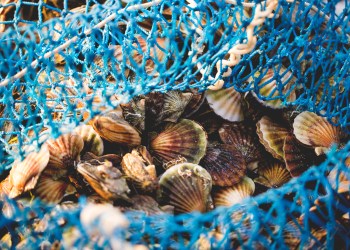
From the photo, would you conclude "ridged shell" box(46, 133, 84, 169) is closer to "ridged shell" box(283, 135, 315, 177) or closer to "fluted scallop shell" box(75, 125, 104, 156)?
"fluted scallop shell" box(75, 125, 104, 156)

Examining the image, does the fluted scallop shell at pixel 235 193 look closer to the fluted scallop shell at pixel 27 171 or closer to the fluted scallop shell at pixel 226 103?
the fluted scallop shell at pixel 226 103

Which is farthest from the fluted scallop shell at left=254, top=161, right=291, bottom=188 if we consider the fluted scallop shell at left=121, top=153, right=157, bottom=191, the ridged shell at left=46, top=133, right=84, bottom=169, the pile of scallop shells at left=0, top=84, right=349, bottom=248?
the ridged shell at left=46, top=133, right=84, bottom=169

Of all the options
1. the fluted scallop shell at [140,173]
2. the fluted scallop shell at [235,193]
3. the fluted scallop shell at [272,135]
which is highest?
the fluted scallop shell at [140,173]

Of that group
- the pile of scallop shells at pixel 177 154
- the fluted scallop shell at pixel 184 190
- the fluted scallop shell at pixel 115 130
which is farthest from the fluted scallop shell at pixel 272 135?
the fluted scallop shell at pixel 115 130

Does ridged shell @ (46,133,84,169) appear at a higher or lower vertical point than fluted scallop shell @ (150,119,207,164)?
higher

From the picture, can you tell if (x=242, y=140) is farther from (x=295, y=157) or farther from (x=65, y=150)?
(x=65, y=150)

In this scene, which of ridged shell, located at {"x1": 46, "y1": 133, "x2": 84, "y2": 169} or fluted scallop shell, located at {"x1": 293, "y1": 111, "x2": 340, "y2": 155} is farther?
fluted scallop shell, located at {"x1": 293, "y1": 111, "x2": 340, "y2": 155}

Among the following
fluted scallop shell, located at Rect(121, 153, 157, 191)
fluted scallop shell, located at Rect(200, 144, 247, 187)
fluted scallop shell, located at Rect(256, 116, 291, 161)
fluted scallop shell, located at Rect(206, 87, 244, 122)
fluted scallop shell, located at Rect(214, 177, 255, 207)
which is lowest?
fluted scallop shell, located at Rect(214, 177, 255, 207)

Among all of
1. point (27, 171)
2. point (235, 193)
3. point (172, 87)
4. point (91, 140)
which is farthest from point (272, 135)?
point (27, 171)
